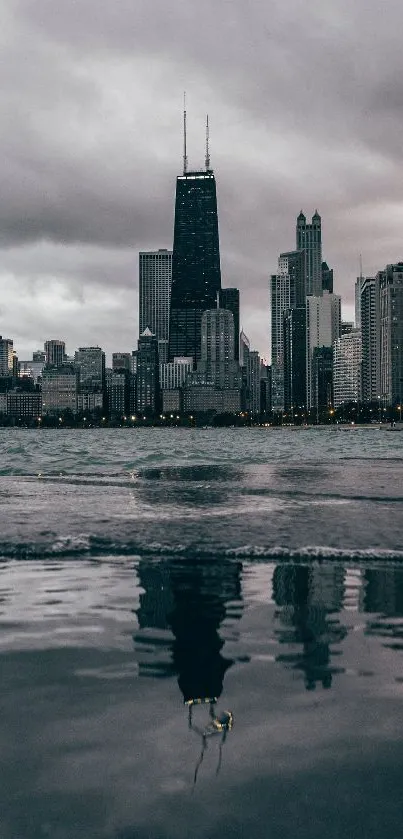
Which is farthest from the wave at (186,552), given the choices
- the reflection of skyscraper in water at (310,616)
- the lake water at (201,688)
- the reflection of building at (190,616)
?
the reflection of skyscraper in water at (310,616)

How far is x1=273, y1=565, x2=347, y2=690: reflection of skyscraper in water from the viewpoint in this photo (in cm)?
793

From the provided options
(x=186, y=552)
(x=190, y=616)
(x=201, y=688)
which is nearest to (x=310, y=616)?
(x=190, y=616)

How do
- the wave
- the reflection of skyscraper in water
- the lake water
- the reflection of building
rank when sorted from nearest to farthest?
1. the lake water
2. the reflection of building
3. the reflection of skyscraper in water
4. the wave

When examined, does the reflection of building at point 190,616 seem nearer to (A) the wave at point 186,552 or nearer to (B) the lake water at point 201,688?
(B) the lake water at point 201,688

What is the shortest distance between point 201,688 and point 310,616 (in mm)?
3348

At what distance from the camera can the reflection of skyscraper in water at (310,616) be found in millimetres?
7926

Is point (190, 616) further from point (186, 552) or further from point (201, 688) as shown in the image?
point (186, 552)

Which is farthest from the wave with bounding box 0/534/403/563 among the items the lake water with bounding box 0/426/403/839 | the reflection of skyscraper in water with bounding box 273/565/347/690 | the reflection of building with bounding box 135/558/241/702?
the reflection of skyscraper in water with bounding box 273/565/347/690

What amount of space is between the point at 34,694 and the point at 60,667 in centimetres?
82

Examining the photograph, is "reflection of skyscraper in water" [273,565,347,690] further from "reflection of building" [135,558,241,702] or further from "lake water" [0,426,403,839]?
"reflection of building" [135,558,241,702]

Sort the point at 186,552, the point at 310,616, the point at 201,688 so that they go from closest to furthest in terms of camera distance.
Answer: the point at 201,688
the point at 310,616
the point at 186,552

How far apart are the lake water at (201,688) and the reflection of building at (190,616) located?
4 cm

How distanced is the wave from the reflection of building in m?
0.92

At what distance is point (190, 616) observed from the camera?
10.3 meters
